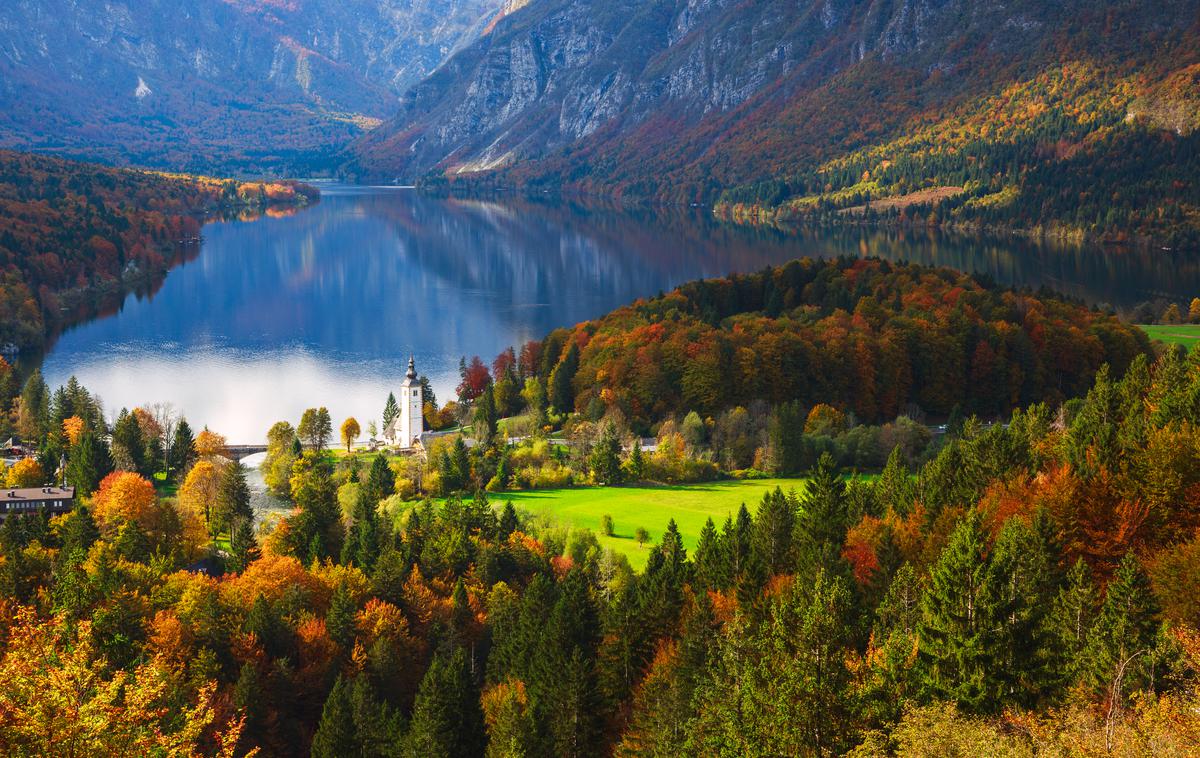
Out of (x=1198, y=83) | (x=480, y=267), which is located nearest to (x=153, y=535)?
(x=480, y=267)

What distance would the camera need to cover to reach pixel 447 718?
925 inches

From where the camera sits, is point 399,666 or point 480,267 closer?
point 399,666

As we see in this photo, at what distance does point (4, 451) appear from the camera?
51906 mm

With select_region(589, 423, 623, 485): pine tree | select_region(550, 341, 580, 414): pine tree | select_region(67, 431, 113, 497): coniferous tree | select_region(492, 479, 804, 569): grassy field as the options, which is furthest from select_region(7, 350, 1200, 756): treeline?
select_region(550, 341, 580, 414): pine tree

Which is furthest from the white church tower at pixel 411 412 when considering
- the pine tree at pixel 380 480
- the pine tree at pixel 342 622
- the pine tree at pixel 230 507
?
the pine tree at pixel 342 622

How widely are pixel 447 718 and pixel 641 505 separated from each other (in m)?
20.9

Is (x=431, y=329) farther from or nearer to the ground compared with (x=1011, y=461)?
farther from the ground

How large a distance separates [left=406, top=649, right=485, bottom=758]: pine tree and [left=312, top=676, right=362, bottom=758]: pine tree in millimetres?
1195

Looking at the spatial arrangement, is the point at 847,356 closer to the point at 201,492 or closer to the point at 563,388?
the point at 563,388

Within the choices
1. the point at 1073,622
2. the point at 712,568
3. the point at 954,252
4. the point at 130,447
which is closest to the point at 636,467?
the point at 712,568

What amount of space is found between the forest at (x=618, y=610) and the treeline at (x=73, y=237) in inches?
1857

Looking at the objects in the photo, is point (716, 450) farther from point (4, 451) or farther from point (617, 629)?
point (4, 451)

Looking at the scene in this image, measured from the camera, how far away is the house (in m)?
41.5

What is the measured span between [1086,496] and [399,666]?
16497mm
